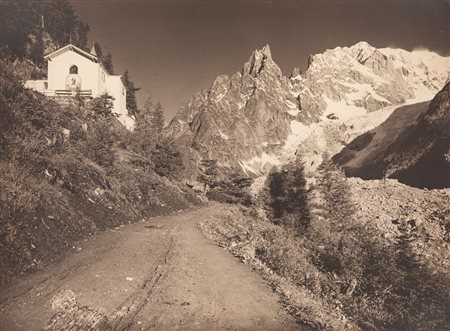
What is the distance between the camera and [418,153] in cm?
4112

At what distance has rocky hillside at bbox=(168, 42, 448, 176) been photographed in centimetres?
12125

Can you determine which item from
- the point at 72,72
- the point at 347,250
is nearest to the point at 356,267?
the point at 347,250

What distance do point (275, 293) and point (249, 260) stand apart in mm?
2987

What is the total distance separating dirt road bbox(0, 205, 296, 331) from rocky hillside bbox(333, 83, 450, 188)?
92.2ft

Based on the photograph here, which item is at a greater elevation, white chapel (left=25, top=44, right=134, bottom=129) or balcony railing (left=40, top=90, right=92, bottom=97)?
white chapel (left=25, top=44, right=134, bottom=129)

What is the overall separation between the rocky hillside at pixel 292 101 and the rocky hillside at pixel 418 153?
41102 millimetres

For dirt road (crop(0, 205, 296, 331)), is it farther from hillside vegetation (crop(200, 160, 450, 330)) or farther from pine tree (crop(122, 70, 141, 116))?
pine tree (crop(122, 70, 141, 116))

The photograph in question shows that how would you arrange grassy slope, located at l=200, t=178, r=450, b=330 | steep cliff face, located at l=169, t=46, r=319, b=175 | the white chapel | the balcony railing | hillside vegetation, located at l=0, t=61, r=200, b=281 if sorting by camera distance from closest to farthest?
hillside vegetation, located at l=0, t=61, r=200, b=281 < grassy slope, located at l=200, t=178, r=450, b=330 < the balcony railing < the white chapel < steep cliff face, located at l=169, t=46, r=319, b=175

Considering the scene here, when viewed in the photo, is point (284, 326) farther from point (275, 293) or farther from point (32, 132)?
point (32, 132)

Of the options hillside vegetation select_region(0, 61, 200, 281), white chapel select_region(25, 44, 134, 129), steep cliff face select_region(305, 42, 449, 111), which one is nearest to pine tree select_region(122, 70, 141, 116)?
white chapel select_region(25, 44, 134, 129)

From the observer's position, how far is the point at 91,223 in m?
14.2

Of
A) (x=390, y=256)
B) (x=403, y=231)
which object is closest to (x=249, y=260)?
(x=390, y=256)

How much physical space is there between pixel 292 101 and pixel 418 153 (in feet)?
379

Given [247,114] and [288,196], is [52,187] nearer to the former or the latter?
[288,196]
